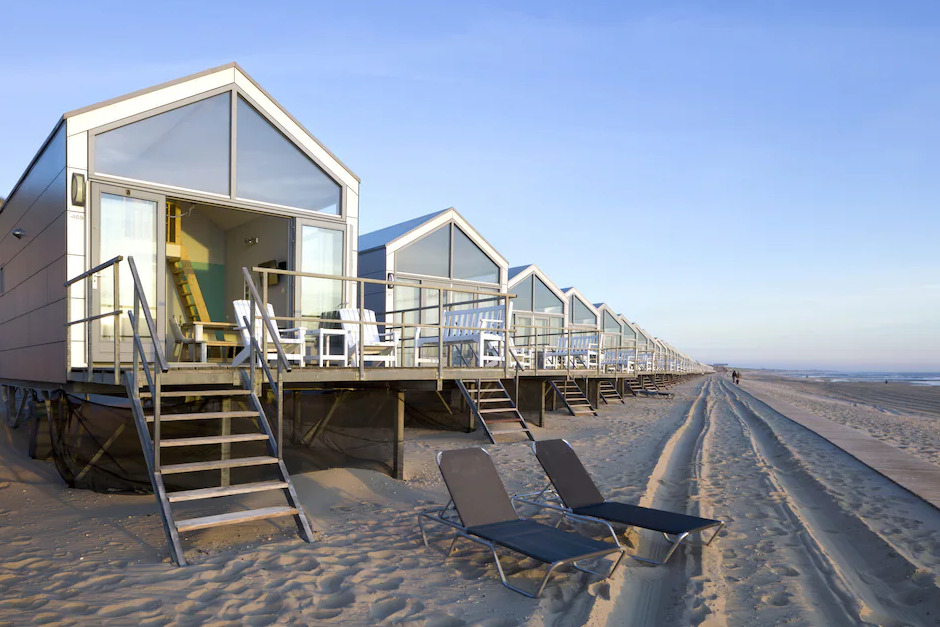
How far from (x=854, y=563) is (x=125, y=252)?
7.92 m

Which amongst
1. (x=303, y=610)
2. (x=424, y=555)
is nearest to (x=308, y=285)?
(x=424, y=555)

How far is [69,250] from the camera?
6.92 m

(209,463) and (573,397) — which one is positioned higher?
(209,463)

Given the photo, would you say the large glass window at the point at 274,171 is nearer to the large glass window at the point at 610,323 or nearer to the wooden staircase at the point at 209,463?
the wooden staircase at the point at 209,463

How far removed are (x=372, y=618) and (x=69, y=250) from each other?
18.7 feet

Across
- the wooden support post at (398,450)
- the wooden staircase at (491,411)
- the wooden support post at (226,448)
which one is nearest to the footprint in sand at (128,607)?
the wooden support post at (226,448)

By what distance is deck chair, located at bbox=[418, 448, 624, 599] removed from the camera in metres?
4.05

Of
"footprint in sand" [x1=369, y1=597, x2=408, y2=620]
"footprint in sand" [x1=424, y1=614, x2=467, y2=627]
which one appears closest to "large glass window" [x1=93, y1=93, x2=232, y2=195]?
"footprint in sand" [x1=369, y1=597, x2=408, y2=620]

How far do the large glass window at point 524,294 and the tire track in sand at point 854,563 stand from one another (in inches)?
461

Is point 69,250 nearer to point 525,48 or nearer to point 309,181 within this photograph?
point 309,181

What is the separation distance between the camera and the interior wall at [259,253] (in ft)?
30.2

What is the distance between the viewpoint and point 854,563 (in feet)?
15.2

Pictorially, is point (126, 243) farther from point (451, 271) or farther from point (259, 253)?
point (451, 271)

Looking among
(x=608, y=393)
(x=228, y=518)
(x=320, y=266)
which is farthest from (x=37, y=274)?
(x=608, y=393)
